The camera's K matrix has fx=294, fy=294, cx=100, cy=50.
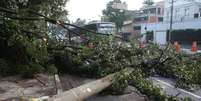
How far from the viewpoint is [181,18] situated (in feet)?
111

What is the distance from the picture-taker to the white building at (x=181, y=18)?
30.9 metres

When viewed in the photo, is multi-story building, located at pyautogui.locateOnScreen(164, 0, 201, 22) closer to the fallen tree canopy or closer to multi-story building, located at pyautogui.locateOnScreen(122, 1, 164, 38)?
multi-story building, located at pyautogui.locateOnScreen(122, 1, 164, 38)

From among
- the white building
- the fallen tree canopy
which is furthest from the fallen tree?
the white building

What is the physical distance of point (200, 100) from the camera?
25.6 feet

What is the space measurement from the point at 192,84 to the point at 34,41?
4.51m

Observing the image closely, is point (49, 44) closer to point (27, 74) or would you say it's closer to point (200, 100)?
point (27, 74)

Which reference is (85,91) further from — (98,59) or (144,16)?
(144,16)

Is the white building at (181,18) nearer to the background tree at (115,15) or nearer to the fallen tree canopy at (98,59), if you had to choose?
the background tree at (115,15)

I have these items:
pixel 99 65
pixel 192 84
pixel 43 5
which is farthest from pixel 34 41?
Answer: pixel 192 84

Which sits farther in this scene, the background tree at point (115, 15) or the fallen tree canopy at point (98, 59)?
the background tree at point (115, 15)

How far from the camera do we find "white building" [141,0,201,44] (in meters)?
30.9

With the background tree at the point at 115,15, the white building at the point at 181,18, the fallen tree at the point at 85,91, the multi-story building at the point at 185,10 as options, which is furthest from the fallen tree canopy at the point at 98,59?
the background tree at the point at 115,15

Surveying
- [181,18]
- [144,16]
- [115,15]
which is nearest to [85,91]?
[181,18]

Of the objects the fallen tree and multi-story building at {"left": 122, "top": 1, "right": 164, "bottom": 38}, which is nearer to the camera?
the fallen tree
